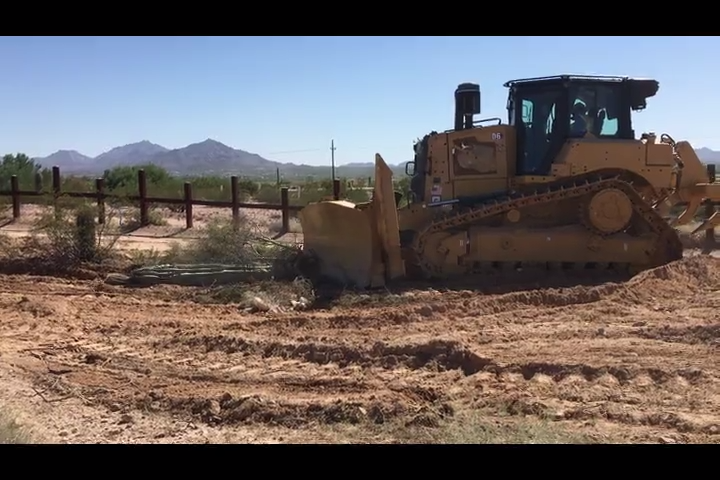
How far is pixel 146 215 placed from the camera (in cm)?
2011

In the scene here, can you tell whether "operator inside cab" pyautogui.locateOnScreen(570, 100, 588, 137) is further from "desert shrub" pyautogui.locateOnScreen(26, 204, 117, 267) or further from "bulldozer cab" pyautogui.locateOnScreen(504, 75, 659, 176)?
"desert shrub" pyautogui.locateOnScreen(26, 204, 117, 267)

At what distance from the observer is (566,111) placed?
475 inches

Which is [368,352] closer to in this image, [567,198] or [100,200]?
[567,198]

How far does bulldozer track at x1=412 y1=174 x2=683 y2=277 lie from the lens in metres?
11.6

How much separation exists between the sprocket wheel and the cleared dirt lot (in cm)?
127

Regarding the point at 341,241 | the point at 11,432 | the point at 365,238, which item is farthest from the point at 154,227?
the point at 11,432

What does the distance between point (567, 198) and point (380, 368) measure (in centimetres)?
585

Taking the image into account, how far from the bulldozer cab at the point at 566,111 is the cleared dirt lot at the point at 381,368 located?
2704 millimetres

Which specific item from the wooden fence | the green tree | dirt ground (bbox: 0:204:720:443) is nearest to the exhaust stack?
dirt ground (bbox: 0:204:720:443)

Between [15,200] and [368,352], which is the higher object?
[15,200]

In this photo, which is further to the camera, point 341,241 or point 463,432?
point 341,241

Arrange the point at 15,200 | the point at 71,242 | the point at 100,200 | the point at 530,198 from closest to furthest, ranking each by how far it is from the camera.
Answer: the point at 530,198, the point at 71,242, the point at 100,200, the point at 15,200
